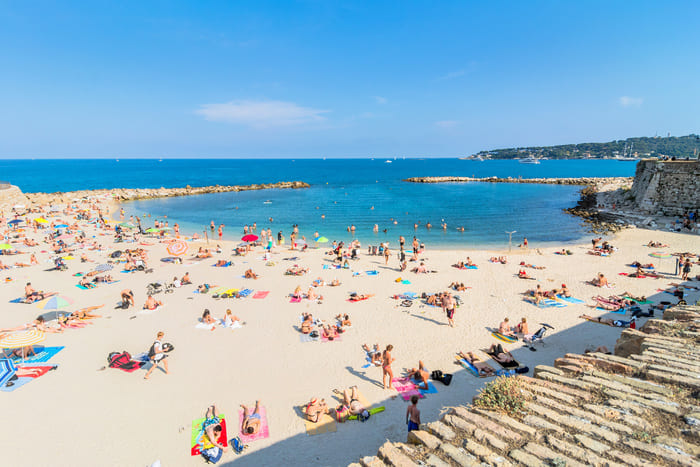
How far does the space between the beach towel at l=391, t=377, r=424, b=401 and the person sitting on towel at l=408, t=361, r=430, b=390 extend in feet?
0.47

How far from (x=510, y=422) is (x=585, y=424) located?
87cm

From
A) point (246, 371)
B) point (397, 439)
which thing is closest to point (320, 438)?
point (397, 439)

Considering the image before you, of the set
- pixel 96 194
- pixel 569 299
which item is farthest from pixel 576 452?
pixel 96 194

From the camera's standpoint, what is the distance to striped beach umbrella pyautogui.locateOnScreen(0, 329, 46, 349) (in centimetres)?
976

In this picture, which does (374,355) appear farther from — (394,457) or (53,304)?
(53,304)

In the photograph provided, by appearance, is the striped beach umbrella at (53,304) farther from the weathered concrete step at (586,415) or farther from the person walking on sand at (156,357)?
the weathered concrete step at (586,415)

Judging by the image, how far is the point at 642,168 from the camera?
41.4 metres

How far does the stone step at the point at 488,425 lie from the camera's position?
4.19 m

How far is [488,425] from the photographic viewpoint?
4473 millimetres

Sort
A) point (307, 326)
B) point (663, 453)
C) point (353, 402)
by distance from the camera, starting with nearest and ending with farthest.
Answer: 1. point (663, 453)
2. point (353, 402)
3. point (307, 326)

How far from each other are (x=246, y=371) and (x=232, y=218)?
35613 millimetres

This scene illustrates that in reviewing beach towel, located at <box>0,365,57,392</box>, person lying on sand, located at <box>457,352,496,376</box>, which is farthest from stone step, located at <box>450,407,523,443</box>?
beach towel, located at <box>0,365,57,392</box>

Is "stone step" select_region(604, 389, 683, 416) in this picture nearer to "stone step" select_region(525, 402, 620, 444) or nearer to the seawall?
"stone step" select_region(525, 402, 620, 444)

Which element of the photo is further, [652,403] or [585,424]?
[652,403]
